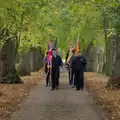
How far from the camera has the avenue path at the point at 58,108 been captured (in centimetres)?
1241

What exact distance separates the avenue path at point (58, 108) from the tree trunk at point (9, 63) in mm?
7963

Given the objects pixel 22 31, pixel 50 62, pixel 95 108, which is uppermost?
pixel 22 31

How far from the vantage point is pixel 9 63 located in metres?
26.7

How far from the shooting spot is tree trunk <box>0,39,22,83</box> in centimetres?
2623

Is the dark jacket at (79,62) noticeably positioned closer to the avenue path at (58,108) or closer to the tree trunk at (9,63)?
the avenue path at (58,108)

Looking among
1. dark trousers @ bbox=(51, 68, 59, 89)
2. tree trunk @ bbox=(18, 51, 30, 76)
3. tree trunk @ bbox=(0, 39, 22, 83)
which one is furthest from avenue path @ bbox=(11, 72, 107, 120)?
tree trunk @ bbox=(18, 51, 30, 76)

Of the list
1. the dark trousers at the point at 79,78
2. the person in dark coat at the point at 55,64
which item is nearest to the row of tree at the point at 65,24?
the dark trousers at the point at 79,78

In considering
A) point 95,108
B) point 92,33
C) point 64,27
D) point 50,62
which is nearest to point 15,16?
point 50,62

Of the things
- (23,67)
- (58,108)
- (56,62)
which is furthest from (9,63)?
(58,108)

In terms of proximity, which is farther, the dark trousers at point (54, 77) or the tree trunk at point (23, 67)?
the tree trunk at point (23, 67)

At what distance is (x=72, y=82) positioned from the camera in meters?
25.1

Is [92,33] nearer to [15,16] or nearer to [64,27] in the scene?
[64,27]

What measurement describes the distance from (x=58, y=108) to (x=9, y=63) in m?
12.8

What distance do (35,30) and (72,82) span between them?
4.36 metres
